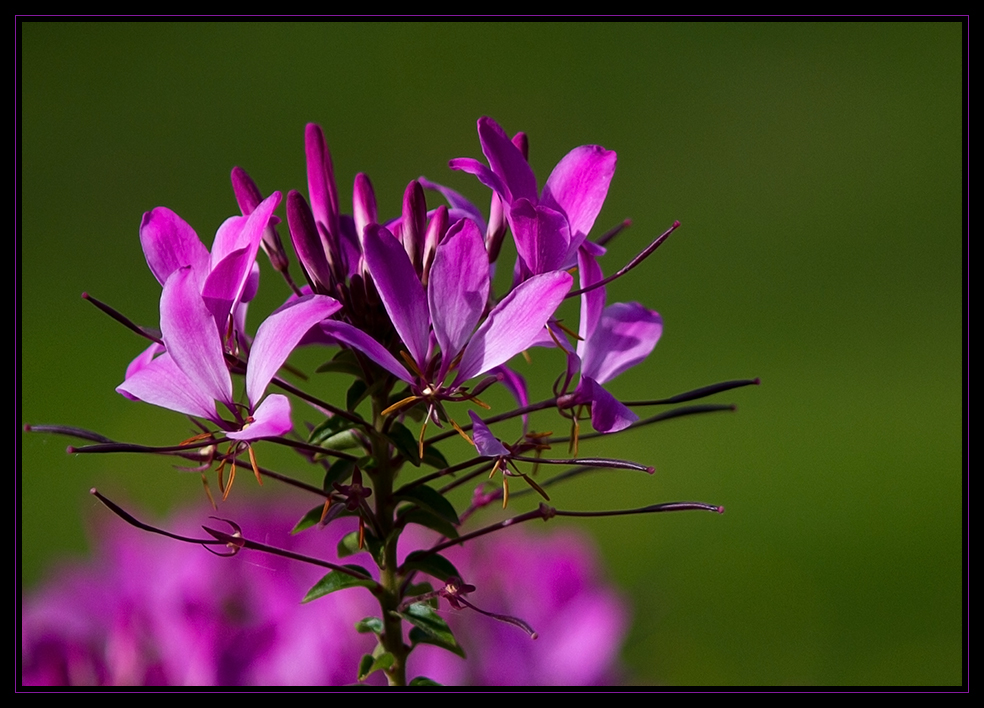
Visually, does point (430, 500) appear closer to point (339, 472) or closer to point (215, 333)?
point (339, 472)

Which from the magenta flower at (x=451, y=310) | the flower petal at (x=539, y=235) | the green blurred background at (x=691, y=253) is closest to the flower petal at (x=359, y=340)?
the magenta flower at (x=451, y=310)

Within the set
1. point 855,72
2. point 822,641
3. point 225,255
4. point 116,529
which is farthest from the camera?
point 855,72

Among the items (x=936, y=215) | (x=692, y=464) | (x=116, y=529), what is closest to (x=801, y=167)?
(x=936, y=215)

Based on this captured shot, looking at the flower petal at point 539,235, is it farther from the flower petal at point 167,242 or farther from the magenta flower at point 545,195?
the flower petal at point 167,242

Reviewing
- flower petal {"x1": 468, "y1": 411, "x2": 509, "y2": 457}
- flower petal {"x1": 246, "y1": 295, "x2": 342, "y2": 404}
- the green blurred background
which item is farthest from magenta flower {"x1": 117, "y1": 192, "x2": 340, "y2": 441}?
the green blurred background

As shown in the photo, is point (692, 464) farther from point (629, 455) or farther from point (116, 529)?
point (116, 529)

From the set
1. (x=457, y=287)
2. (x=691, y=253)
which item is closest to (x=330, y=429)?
(x=457, y=287)
